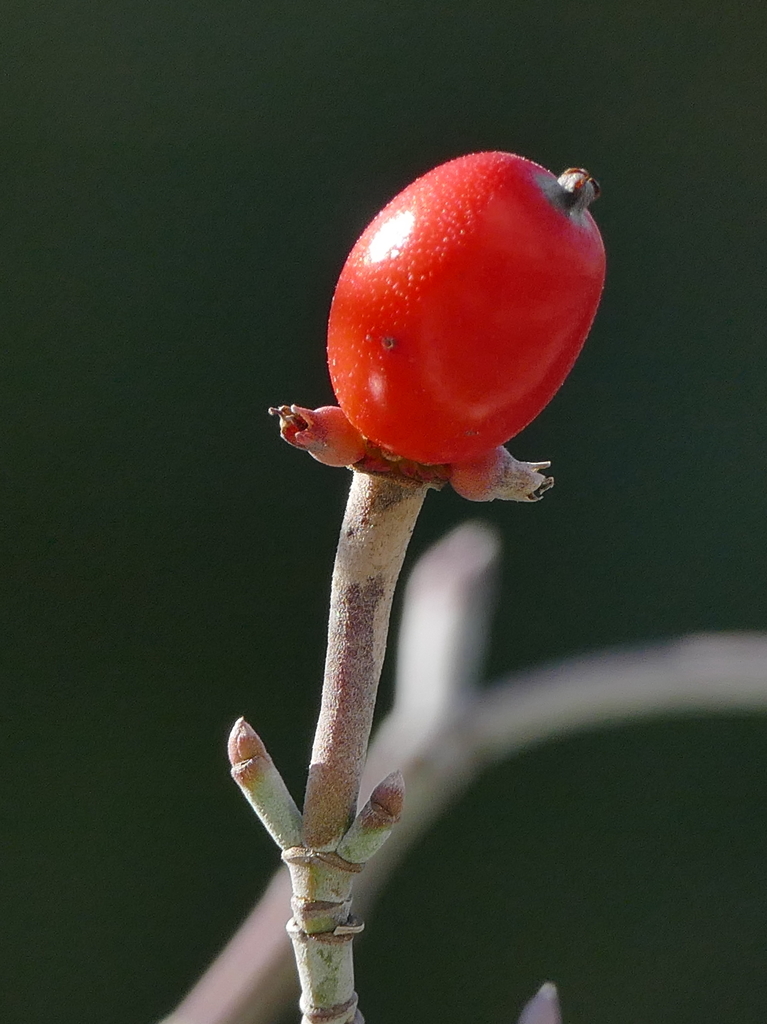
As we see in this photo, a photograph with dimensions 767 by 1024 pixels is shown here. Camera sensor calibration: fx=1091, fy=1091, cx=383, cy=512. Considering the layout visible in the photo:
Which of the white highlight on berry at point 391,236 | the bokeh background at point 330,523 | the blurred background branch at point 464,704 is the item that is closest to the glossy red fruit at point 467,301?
the white highlight on berry at point 391,236

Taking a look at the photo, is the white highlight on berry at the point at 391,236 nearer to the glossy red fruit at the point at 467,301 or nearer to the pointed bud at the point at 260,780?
the glossy red fruit at the point at 467,301

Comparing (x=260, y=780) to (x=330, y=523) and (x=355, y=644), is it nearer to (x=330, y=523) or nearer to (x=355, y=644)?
(x=355, y=644)

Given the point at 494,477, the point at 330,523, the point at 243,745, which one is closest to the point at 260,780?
the point at 243,745

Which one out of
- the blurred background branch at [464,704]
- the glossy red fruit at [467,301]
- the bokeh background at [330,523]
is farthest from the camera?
the bokeh background at [330,523]

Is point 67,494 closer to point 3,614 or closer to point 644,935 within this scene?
point 3,614

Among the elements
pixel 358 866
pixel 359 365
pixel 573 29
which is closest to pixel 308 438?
pixel 359 365
